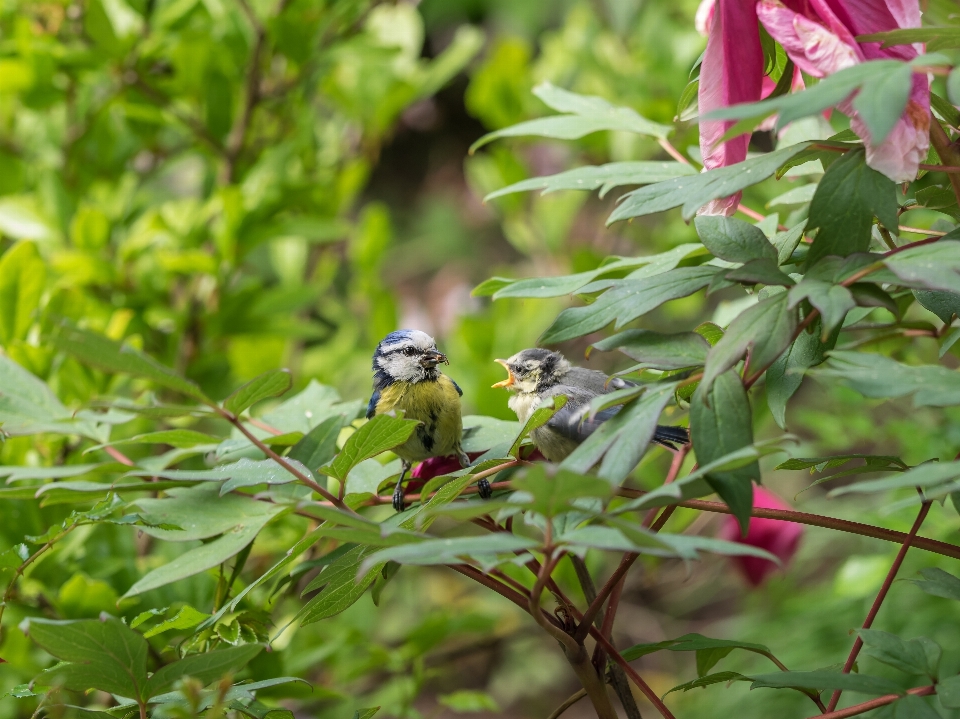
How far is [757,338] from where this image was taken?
1.49 feet

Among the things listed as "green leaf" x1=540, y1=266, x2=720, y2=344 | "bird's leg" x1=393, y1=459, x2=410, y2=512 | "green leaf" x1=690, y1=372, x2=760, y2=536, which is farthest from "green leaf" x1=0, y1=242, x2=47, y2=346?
"green leaf" x1=690, y1=372, x2=760, y2=536

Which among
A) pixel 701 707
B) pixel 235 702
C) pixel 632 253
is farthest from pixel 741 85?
pixel 701 707

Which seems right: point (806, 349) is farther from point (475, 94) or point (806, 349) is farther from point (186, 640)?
point (475, 94)

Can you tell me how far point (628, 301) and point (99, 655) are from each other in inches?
14.3

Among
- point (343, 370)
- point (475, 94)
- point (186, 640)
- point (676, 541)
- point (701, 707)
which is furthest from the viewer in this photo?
point (701, 707)

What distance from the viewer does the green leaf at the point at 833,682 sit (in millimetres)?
466

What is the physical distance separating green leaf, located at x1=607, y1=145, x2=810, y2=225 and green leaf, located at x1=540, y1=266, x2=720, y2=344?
4 centimetres

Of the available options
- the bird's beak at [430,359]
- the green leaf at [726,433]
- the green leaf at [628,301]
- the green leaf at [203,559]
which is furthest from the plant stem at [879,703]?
the bird's beak at [430,359]

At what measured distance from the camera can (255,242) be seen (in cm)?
115

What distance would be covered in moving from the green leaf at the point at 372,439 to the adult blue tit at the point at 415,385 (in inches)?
11.8

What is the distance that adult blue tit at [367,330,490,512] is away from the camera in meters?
0.87

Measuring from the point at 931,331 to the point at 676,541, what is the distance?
17.6 inches

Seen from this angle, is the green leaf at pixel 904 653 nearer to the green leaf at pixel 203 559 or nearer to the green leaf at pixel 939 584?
the green leaf at pixel 939 584

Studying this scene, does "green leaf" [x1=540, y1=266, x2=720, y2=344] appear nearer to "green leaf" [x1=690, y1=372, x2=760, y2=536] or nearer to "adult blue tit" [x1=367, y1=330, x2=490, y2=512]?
"green leaf" [x1=690, y1=372, x2=760, y2=536]
